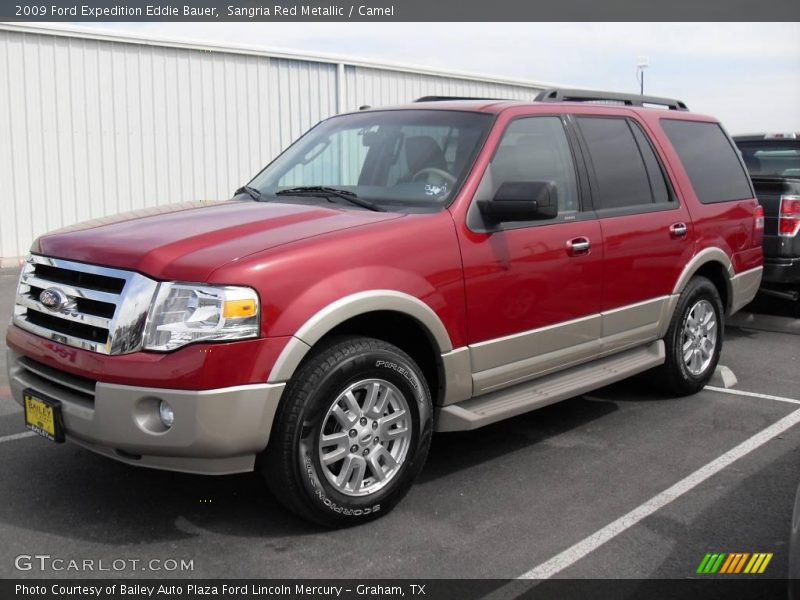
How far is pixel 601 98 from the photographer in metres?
5.73

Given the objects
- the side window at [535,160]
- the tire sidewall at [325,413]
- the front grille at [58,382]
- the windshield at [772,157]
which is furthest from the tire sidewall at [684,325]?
the front grille at [58,382]

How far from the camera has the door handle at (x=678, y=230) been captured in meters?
5.47

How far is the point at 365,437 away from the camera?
3.76 m

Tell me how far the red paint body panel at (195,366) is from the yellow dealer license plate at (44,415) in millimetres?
274

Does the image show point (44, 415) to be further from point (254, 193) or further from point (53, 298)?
point (254, 193)

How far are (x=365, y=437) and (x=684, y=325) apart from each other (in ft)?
9.65

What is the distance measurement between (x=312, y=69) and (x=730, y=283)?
443 inches

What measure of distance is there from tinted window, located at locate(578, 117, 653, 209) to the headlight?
2.49 m

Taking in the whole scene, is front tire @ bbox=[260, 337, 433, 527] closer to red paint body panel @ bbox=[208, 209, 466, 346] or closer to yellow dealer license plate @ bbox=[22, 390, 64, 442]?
red paint body panel @ bbox=[208, 209, 466, 346]

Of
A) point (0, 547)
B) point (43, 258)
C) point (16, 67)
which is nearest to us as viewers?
point (0, 547)

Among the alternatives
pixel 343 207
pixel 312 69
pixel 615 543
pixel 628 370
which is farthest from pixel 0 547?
pixel 312 69

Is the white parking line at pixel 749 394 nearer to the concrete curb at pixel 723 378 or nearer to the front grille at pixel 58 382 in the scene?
the concrete curb at pixel 723 378

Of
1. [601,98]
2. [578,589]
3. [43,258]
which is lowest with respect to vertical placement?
[578,589]

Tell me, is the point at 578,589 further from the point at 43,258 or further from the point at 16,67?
the point at 16,67
